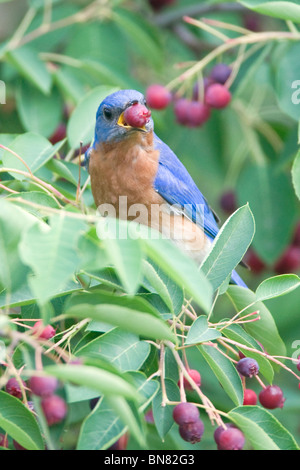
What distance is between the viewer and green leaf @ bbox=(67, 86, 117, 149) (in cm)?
302

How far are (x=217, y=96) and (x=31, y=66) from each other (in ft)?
3.30

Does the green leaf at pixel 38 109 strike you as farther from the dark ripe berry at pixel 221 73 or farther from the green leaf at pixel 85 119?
the dark ripe berry at pixel 221 73

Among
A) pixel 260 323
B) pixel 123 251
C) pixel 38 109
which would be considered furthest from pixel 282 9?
pixel 123 251

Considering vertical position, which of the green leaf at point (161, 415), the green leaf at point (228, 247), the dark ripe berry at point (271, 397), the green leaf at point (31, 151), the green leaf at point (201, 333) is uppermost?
the green leaf at point (31, 151)

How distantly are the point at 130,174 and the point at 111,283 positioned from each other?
119 centimetres

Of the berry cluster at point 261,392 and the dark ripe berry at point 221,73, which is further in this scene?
the dark ripe berry at point 221,73

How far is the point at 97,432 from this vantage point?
181 cm

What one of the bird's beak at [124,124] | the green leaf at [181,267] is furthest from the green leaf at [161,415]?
the bird's beak at [124,124]

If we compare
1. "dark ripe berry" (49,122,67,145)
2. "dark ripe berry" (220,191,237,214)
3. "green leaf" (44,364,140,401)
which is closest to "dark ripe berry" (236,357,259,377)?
"green leaf" (44,364,140,401)

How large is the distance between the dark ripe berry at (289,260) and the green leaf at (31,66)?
192 cm

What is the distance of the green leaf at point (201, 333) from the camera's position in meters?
1.97

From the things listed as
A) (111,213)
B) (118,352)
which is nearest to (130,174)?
(111,213)

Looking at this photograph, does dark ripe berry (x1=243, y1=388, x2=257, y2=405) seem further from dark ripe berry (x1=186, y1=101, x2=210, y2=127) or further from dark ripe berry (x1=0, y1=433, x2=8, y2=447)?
dark ripe berry (x1=186, y1=101, x2=210, y2=127)

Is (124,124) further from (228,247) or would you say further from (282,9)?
(228,247)
